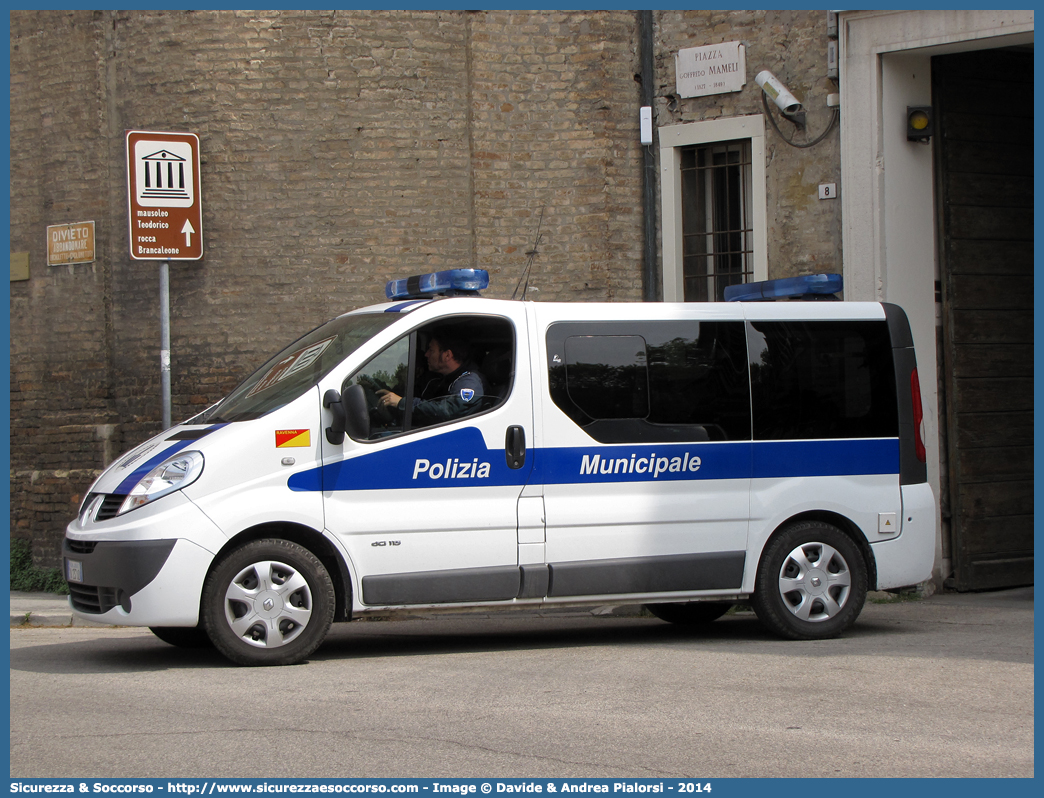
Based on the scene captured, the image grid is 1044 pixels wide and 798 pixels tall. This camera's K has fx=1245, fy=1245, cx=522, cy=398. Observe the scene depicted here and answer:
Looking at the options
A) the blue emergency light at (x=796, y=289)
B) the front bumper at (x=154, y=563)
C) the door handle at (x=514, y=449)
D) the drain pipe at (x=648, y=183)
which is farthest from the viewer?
the drain pipe at (x=648, y=183)

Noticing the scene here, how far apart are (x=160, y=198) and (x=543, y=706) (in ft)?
20.9

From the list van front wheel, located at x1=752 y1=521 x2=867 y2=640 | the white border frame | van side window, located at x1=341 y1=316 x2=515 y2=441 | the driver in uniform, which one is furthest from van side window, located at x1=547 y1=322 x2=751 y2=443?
the white border frame

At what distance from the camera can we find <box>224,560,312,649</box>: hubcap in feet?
23.6

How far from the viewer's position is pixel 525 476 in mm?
7762

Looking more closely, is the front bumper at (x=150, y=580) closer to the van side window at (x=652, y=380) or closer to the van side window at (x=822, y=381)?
the van side window at (x=652, y=380)

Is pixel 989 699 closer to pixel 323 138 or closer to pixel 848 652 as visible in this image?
pixel 848 652

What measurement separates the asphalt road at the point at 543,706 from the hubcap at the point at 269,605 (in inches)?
8.4

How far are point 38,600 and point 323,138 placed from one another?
16.8 ft

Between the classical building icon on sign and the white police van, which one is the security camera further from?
the classical building icon on sign

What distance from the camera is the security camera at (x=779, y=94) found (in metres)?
11.5

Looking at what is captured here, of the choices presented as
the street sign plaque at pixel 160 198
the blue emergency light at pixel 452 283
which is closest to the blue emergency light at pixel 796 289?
the blue emergency light at pixel 452 283

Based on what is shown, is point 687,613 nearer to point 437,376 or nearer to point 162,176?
point 437,376

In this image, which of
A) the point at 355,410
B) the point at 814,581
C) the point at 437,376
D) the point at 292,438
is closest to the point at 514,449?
the point at 437,376

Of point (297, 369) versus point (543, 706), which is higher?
point (297, 369)
